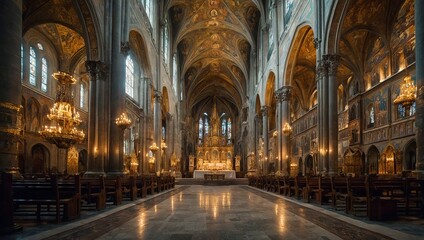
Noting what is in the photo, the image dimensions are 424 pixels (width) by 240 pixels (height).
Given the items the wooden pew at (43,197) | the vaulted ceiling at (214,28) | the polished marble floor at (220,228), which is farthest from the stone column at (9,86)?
the vaulted ceiling at (214,28)

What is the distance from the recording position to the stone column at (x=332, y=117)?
17344 mm

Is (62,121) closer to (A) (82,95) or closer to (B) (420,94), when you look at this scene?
(B) (420,94)

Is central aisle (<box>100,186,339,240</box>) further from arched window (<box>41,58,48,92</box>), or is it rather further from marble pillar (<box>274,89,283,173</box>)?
marble pillar (<box>274,89,283,173</box>)

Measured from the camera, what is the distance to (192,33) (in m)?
44.6

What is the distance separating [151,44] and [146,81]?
3.10 metres

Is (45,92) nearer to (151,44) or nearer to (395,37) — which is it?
(151,44)

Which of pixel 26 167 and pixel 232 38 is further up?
pixel 232 38

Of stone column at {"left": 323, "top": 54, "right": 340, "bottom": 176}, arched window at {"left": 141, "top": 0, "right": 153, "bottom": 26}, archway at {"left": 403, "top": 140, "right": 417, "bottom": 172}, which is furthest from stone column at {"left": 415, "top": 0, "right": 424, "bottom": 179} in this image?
arched window at {"left": 141, "top": 0, "right": 153, "bottom": 26}

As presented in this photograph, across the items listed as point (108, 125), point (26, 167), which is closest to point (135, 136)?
point (26, 167)

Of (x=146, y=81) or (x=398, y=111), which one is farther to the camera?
(x=146, y=81)

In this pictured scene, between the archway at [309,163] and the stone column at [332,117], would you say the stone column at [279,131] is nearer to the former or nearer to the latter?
the archway at [309,163]

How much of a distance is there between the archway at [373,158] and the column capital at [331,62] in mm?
8297

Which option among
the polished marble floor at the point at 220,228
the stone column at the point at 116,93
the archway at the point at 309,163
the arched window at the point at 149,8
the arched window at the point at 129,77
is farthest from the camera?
the archway at the point at 309,163

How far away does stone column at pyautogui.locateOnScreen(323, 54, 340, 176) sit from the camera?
17344 millimetres
